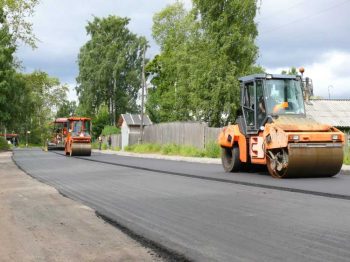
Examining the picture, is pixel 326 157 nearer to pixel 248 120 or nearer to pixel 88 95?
pixel 248 120

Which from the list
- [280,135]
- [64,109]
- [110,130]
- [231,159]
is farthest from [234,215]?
[64,109]

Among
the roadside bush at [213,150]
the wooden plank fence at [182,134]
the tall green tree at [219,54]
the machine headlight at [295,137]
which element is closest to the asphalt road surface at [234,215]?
the machine headlight at [295,137]

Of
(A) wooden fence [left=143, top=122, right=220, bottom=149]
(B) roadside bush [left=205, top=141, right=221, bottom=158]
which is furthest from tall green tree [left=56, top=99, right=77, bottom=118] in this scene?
(B) roadside bush [left=205, top=141, right=221, bottom=158]

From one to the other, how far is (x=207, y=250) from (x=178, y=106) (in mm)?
42514

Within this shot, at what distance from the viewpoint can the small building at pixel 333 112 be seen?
139ft

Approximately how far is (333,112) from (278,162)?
33221mm

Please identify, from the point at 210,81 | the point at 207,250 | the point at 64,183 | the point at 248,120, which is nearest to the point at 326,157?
the point at 248,120

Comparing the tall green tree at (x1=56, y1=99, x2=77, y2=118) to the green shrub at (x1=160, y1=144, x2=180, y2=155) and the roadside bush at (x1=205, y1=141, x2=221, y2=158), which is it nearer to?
the green shrub at (x1=160, y1=144, x2=180, y2=155)

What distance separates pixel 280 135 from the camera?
41.9ft

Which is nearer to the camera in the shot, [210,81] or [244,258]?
[244,258]

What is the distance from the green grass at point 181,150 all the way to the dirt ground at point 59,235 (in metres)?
19.0

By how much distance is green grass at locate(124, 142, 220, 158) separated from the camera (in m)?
27.6

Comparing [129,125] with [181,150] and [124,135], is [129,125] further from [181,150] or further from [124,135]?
[181,150]

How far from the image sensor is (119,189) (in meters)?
10.9
